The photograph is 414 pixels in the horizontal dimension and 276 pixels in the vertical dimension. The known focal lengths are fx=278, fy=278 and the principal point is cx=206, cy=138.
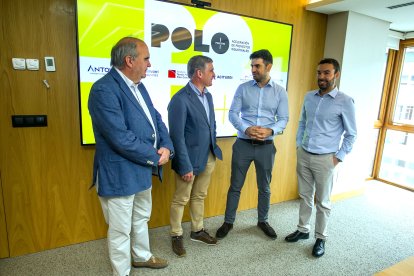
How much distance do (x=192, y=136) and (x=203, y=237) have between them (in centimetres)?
95

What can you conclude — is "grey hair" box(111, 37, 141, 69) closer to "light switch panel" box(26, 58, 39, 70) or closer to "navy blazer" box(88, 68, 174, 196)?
"navy blazer" box(88, 68, 174, 196)

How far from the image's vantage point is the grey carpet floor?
2.13 meters

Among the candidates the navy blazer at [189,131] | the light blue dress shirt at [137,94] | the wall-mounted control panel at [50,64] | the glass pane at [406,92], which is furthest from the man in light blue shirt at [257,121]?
the glass pane at [406,92]

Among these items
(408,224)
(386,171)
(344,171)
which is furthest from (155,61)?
(386,171)

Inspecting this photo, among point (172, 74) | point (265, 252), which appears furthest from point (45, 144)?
point (265, 252)

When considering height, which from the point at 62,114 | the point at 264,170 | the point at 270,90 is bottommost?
the point at 264,170

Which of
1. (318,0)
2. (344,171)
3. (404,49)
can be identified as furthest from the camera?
(404,49)

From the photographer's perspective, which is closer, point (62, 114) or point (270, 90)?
point (62, 114)

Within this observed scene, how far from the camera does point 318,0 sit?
9.71 feet

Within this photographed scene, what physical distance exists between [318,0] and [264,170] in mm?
1925

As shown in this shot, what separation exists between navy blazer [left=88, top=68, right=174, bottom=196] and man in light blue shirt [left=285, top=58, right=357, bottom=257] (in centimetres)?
138

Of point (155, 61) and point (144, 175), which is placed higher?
point (155, 61)

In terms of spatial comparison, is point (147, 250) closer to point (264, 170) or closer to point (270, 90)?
point (264, 170)

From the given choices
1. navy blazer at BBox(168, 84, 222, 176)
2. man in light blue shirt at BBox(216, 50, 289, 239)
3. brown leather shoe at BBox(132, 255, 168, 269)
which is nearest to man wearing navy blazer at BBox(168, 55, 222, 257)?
navy blazer at BBox(168, 84, 222, 176)
